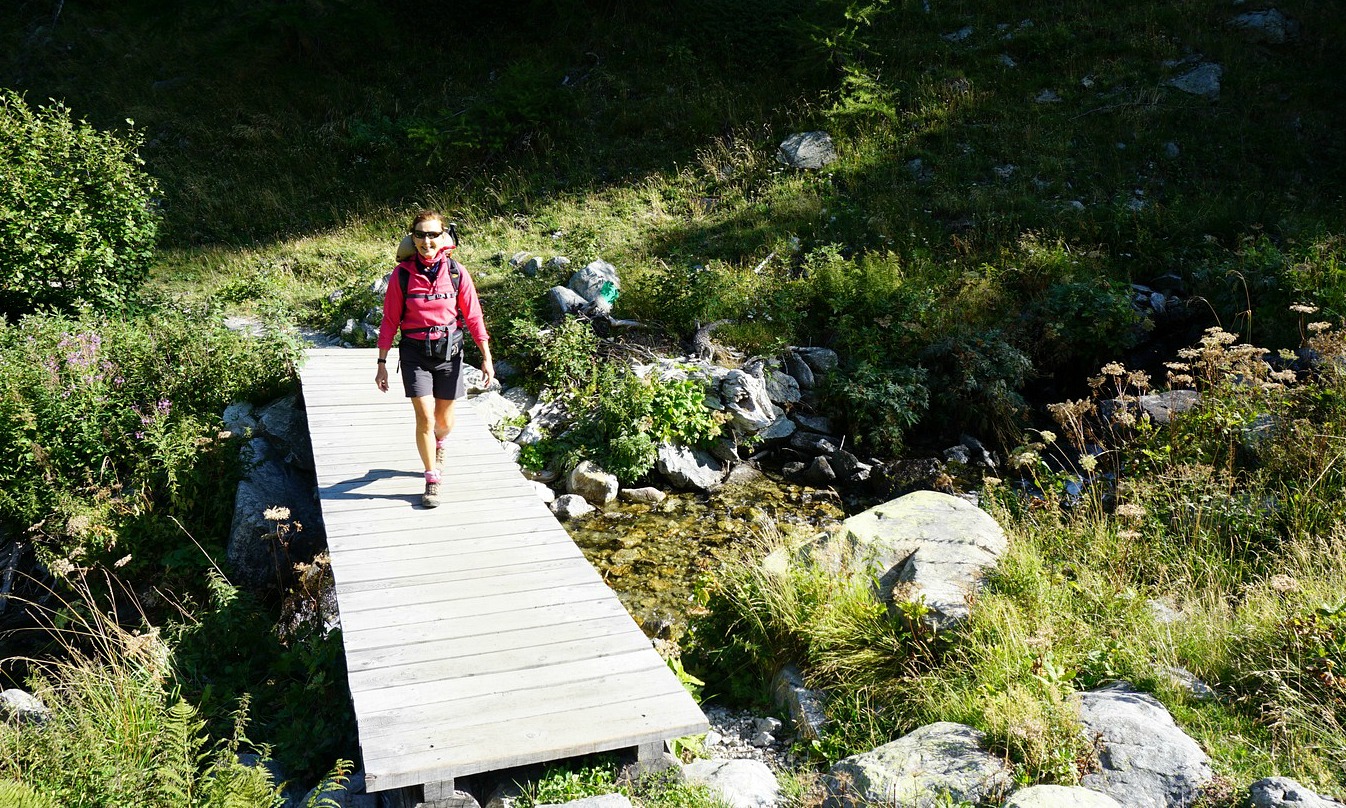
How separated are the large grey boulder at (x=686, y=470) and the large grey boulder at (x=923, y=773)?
461 centimetres

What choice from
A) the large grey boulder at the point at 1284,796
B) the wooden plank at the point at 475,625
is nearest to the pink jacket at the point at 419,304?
the wooden plank at the point at 475,625

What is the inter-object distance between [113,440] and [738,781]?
645 cm

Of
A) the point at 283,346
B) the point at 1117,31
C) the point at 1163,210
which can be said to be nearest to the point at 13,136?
the point at 283,346

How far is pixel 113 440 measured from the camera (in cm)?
768

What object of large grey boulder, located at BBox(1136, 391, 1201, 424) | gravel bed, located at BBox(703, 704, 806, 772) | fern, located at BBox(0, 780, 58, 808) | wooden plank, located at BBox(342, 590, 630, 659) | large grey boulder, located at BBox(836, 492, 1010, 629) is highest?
fern, located at BBox(0, 780, 58, 808)

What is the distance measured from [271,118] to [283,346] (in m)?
10.4

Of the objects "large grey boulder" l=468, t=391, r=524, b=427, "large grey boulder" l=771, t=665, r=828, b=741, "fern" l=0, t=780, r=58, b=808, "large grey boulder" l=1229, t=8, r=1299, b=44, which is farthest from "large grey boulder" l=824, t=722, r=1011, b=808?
"large grey boulder" l=1229, t=8, r=1299, b=44

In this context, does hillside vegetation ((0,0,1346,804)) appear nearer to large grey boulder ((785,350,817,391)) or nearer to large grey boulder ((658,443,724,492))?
large grey boulder ((785,350,817,391))

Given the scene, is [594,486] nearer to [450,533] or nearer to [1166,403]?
[450,533]

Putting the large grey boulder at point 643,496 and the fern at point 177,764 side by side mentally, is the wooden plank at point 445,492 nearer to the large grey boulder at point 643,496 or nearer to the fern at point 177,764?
the large grey boulder at point 643,496

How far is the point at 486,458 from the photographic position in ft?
24.1

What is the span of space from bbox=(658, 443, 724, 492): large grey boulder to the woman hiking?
8.75 feet

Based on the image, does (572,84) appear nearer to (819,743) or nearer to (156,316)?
(156,316)

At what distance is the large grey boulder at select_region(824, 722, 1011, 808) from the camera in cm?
364
